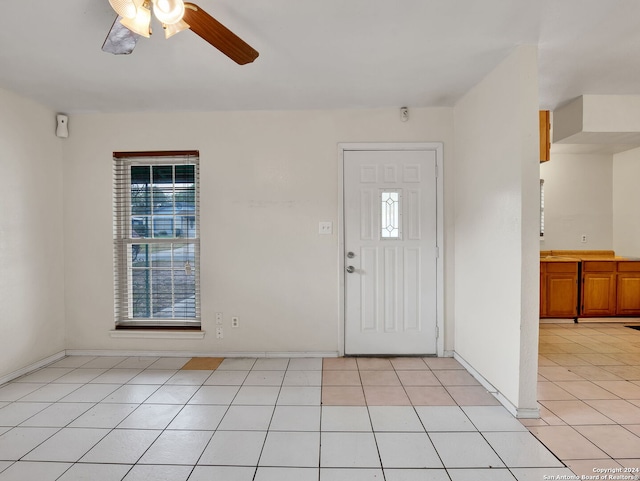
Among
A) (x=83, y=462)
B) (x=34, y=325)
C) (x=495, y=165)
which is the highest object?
(x=495, y=165)

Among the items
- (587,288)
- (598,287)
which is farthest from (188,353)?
(598,287)

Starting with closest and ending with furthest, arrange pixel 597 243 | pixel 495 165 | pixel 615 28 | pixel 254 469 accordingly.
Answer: pixel 254 469, pixel 615 28, pixel 495 165, pixel 597 243

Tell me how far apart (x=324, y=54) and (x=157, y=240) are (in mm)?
2368

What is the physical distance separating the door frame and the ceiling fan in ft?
5.32

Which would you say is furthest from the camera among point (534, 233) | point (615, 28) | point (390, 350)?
point (390, 350)

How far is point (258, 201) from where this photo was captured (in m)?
3.30

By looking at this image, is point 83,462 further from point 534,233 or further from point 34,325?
point 534,233

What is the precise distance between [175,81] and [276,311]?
2.18m

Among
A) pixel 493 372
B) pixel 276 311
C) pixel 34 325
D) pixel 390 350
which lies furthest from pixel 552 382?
pixel 34 325

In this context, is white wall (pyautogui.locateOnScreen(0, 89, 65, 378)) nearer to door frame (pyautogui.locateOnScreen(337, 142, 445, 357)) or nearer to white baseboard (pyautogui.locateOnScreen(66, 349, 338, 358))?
white baseboard (pyautogui.locateOnScreen(66, 349, 338, 358))

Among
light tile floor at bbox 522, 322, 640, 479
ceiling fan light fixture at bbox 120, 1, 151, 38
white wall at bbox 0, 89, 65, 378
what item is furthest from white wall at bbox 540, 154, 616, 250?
white wall at bbox 0, 89, 65, 378

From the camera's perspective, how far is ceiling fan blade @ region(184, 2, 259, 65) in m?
1.46

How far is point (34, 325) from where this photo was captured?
3.06 metres

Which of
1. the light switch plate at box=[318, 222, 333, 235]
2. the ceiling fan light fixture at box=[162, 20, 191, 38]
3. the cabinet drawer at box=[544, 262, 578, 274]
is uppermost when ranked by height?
the ceiling fan light fixture at box=[162, 20, 191, 38]
